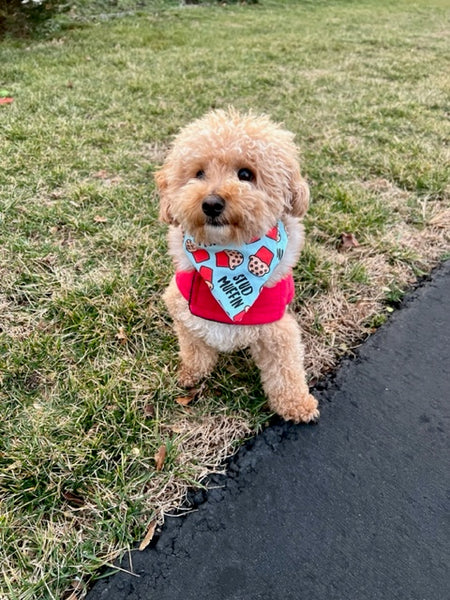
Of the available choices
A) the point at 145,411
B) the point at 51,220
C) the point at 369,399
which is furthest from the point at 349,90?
the point at 145,411

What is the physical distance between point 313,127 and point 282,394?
4.07 meters

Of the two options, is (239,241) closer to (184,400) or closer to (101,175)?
(184,400)

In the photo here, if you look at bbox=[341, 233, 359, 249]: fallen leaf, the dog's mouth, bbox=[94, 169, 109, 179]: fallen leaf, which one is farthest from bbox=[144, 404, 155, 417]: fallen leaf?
bbox=[94, 169, 109, 179]: fallen leaf

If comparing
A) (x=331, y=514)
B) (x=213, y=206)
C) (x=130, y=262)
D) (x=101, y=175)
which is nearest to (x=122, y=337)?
(x=130, y=262)

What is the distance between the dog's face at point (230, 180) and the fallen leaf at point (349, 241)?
1.48m

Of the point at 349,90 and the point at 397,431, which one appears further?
the point at 349,90

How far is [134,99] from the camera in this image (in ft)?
19.7

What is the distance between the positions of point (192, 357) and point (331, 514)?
107 centimetres

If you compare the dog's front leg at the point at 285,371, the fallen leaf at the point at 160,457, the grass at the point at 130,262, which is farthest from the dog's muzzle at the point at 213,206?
the fallen leaf at the point at 160,457

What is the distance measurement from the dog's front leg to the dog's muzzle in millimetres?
680

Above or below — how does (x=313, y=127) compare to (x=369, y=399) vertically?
above

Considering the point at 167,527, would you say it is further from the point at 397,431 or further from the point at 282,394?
→ the point at 397,431

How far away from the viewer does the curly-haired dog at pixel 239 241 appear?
1996 millimetres

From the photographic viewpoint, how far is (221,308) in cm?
224
